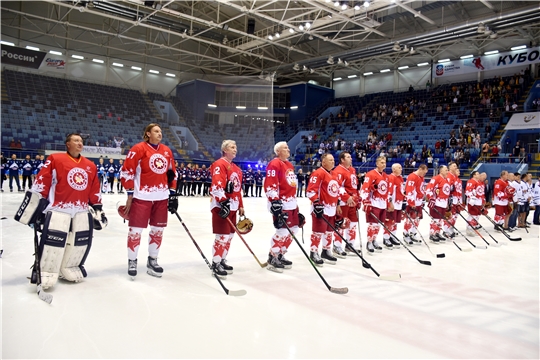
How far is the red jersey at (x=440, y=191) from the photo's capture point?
708 cm

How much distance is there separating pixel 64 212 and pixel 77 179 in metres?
0.29

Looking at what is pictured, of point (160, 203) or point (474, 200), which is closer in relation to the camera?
point (160, 203)

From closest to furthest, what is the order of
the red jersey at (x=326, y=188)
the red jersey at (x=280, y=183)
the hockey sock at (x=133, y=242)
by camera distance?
the hockey sock at (x=133, y=242)
the red jersey at (x=280, y=183)
the red jersey at (x=326, y=188)

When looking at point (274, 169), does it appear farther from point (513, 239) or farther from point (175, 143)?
point (175, 143)

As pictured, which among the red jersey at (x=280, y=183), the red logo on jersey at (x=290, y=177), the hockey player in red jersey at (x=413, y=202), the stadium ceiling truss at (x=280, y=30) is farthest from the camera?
the stadium ceiling truss at (x=280, y=30)

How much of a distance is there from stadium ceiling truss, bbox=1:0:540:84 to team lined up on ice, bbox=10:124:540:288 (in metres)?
10.7

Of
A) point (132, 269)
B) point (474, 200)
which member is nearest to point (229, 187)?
point (132, 269)

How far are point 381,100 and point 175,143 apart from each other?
45.1 feet

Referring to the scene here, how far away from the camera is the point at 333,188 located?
486 cm

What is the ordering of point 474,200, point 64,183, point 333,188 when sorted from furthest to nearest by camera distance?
1. point 474,200
2. point 333,188
3. point 64,183

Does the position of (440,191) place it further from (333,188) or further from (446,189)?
(333,188)

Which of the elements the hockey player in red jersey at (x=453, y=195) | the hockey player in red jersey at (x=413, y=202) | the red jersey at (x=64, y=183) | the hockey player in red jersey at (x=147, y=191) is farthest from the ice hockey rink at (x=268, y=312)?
the hockey player in red jersey at (x=453, y=195)

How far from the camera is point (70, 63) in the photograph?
23203 millimetres

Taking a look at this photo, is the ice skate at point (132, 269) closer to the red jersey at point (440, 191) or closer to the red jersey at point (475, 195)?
the red jersey at point (440, 191)
